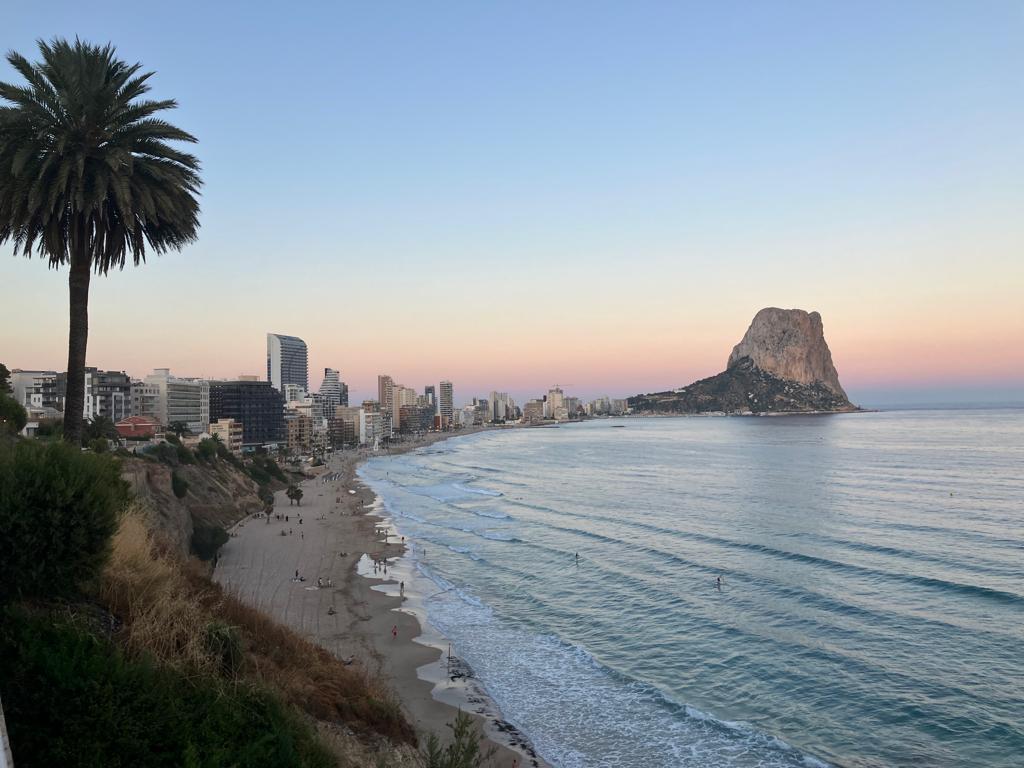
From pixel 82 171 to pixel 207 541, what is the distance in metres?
38.5

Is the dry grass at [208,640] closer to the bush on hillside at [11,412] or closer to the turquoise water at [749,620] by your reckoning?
the turquoise water at [749,620]

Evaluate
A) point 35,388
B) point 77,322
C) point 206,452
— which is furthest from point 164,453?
point 35,388

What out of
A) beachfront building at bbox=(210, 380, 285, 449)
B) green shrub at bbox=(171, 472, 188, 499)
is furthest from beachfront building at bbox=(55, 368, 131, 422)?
green shrub at bbox=(171, 472, 188, 499)

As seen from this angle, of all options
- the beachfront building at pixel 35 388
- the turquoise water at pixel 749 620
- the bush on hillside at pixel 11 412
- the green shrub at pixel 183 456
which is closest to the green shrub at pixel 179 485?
the green shrub at pixel 183 456

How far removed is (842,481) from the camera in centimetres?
8394

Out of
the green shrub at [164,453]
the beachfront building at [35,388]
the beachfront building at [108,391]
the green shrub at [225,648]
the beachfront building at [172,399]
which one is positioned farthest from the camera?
the beachfront building at [172,399]

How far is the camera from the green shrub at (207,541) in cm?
4825

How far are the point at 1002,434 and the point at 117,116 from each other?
192m

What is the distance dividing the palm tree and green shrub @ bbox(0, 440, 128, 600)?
9.88 meters

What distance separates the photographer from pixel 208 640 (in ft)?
37.2

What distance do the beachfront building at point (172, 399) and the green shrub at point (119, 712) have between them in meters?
162

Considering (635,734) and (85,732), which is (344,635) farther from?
(85,732)

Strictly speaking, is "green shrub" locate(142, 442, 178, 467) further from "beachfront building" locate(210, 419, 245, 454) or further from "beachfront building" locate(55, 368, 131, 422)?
"beachfront building" locate(210, 419, 245, 454)

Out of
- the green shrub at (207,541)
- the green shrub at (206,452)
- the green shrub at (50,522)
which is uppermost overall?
the green shrub at (50,522)
